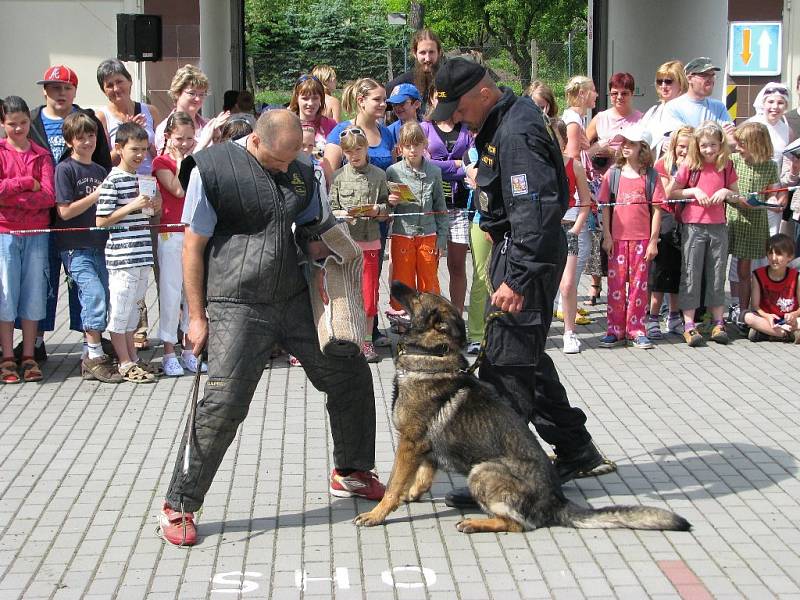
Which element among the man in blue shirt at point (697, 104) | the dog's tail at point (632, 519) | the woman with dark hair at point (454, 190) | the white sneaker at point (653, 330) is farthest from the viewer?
the man in blue shirt at point (697, 104)

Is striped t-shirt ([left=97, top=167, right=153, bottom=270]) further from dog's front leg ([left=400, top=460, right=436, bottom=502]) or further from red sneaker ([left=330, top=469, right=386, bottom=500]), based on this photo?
dog's front leg ([left=400, top=460, right=436, bottom=502])

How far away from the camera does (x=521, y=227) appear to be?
Result: 17.9 ft

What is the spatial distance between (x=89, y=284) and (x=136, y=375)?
749 mm

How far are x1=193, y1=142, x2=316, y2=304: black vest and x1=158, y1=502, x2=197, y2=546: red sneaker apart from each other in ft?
3.34

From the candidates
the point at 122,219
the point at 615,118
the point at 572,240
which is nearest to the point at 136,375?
the point at 122,219

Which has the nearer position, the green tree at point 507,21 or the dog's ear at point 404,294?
the dog's ear at point 404,294

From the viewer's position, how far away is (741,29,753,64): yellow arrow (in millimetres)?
15078

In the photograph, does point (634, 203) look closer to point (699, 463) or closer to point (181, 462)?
point (699, 463)

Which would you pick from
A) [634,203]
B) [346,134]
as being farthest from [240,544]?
[634,203]

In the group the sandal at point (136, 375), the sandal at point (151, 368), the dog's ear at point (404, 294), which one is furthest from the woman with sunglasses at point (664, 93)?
the dog's ear at point (404, 294)

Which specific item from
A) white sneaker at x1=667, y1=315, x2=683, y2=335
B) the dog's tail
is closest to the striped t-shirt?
the dog's tail

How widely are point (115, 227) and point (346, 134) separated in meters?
1.92

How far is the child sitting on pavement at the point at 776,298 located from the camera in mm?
9594

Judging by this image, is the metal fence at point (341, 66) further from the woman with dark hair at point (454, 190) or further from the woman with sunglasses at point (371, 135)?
the woman with sunglasses at point (371, 135)
